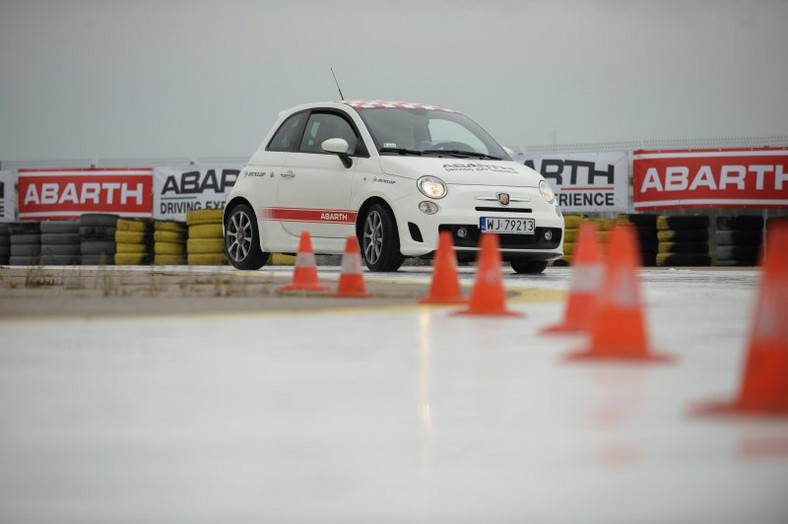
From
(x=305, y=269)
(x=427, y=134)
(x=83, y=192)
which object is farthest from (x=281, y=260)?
(x=305, y=269)

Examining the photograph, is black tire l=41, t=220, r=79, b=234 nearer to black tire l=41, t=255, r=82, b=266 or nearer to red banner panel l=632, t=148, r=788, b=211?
black tire l=41, t=255, r=82, b=266

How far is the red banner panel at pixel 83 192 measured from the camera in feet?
90.3

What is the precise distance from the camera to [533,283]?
1372 cm

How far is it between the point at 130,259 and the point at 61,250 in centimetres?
175

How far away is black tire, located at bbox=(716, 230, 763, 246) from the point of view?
20.3 m

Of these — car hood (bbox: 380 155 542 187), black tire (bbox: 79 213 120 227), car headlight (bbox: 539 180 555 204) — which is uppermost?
car hood (bbox: 380 155 542 187)

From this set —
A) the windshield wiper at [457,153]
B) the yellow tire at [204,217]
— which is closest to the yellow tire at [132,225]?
the yellow tire at [204,217]

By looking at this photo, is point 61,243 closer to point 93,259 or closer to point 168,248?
point 93,259

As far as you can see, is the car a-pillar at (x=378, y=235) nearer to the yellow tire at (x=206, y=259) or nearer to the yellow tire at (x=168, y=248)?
the yellow tire at (x=206, y=259)

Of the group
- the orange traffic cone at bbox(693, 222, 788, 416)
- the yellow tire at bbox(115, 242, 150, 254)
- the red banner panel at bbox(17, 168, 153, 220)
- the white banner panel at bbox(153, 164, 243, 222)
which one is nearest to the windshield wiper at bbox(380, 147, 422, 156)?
the yellow tire at bbox(115, 242, 150, 254)

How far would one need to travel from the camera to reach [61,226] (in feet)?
79.6

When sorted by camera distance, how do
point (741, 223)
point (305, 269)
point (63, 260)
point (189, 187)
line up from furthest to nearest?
point (189, 187) → point (63, 260) → point (741, 223) → point (305, 269)

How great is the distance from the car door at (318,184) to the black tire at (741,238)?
675cm

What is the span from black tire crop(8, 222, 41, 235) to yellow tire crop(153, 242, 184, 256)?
300cm
